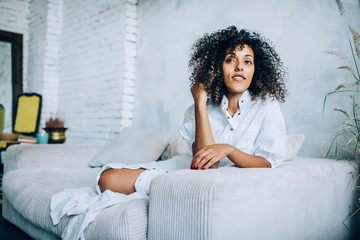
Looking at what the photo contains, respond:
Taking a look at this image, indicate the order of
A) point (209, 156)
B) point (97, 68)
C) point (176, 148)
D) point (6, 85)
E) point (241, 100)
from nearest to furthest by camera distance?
1. point (209, 156)
2. point (241, 100)
3. point (176, 148)
4. point (97, 68)
5. point (6, 85)

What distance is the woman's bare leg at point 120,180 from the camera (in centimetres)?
143

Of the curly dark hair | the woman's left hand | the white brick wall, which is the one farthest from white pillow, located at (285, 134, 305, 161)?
the white brick wall

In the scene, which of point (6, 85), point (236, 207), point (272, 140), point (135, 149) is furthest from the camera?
point (6, 85)

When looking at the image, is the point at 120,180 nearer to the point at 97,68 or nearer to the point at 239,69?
the point at 239,69

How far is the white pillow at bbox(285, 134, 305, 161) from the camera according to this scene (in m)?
1.58

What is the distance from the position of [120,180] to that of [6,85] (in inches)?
155

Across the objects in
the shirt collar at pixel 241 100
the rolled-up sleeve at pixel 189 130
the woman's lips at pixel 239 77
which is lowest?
the rolled-up sleeve at pixel 189 130

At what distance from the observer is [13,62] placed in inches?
185

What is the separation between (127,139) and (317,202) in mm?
1650

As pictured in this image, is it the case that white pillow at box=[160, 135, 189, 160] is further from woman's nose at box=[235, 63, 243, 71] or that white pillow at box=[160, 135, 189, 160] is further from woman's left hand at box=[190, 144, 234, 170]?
woman's left hand at box=[190, 144, 234, 170]

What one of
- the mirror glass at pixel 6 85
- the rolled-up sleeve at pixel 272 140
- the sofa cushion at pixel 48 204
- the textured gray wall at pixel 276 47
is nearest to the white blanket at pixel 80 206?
the sofa cushion at pixel 48 204

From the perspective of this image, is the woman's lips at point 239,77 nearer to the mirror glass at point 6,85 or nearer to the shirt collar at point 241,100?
the shirt collar at point 241,100

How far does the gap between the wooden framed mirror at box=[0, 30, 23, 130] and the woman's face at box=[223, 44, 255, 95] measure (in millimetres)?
3951

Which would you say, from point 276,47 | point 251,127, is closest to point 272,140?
point 251,127
